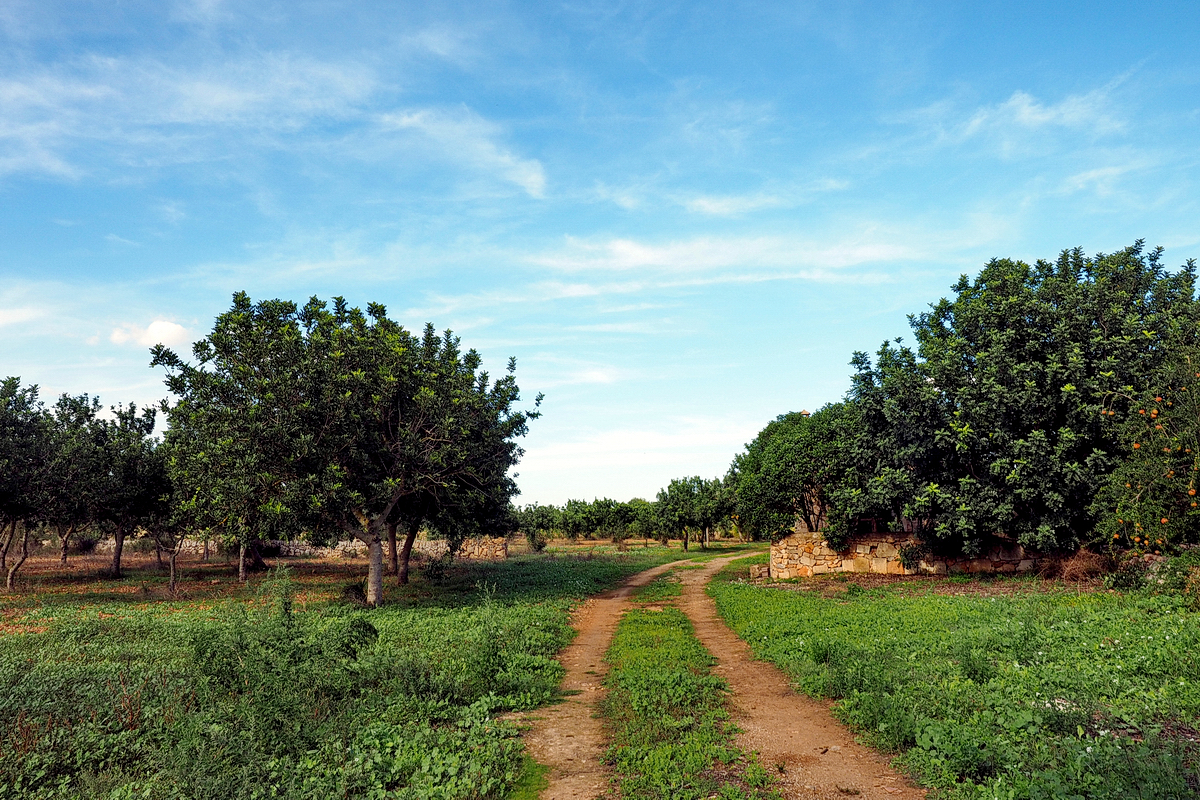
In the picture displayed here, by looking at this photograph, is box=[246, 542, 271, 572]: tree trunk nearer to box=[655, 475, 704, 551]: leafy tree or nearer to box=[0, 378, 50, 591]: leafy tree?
box=[0, 378, 50, 591]: leafy tree

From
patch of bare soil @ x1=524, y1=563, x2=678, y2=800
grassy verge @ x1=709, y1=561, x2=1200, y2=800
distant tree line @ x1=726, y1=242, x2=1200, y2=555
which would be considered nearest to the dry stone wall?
distant tree line @ x1=726, y1=242, x2=1200, y2=555

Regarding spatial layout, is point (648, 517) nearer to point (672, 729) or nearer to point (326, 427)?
point (326, 427)

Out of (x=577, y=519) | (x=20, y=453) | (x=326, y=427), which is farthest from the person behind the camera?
(x=577, y=519)

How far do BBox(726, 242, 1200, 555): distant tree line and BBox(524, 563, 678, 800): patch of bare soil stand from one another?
50.2 feet

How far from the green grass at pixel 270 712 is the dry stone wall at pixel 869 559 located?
17795mm

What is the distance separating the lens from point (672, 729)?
942cm

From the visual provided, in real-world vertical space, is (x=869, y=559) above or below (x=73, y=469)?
below

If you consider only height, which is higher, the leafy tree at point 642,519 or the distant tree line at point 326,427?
the distant tree line at point 326,427

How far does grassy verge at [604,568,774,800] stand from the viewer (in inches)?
297

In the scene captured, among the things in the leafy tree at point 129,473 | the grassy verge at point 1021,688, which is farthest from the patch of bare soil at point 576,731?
the leafy tree at point 129,473

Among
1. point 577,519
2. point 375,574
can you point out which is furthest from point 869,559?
point 577,519

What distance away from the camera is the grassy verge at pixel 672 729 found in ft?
24.7

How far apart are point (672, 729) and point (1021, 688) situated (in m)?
4.97

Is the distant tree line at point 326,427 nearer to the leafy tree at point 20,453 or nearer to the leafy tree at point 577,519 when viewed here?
the leafy tree at point 20,453
